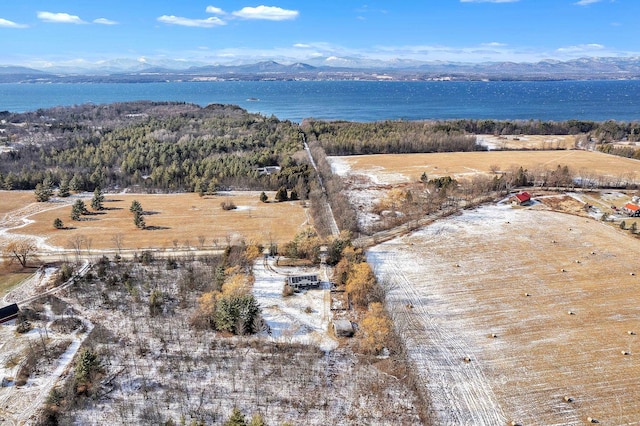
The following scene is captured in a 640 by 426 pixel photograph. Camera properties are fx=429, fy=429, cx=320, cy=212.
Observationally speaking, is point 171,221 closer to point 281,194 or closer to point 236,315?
point 281,194

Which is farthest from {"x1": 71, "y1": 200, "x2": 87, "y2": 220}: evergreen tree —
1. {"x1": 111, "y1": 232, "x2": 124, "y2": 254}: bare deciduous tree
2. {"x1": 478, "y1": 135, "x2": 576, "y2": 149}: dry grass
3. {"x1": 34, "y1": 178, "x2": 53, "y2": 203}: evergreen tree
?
{"x1": 478, "y1": 135, "x2": 576, "y2": 149}: dry grass

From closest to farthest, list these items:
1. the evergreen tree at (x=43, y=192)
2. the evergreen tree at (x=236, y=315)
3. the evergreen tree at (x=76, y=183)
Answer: the evergreen tree at (x=236, y=315) → the evergreen tree at (x=43, y=192) → the evergreen tree at (x=76, y=183)

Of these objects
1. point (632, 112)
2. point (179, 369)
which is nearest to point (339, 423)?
point (179, 369)

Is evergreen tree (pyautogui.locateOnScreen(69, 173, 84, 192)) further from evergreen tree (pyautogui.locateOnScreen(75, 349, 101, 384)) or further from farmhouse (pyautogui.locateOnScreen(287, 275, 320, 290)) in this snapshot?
evergreen tree (pyautogui.locateOnScreen(75, 349, 101, 384))

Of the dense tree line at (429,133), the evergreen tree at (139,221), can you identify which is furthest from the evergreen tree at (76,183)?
the dense tree line at (429,133)

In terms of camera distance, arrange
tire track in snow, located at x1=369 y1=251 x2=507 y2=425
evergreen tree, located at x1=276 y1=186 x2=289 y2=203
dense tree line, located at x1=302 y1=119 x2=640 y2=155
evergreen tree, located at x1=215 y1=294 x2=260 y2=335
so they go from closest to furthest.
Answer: tire track in snow, located at x1=369 y1=251 x2=507 y2=425 < evergreen tree, located at x1=215 y1=294 x2=260 y2=335 < evergreen tree, located at x1=276 y1=186 x2=289 y2=203 < dense tree line, located at x1=302 y1=119 x2=640 y2=155

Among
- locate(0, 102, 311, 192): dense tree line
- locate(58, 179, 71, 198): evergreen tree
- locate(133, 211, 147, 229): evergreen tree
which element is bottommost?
locate(133, 211, 147, 229): evergreen tree

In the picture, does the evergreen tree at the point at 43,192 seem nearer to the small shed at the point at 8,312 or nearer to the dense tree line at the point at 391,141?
the small shed at the point at 8,312

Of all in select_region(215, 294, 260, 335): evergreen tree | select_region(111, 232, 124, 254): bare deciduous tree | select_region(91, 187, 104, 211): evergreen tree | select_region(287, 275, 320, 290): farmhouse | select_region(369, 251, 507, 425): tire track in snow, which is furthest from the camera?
select_region(91, 187, 104, 211): evergreen tree
